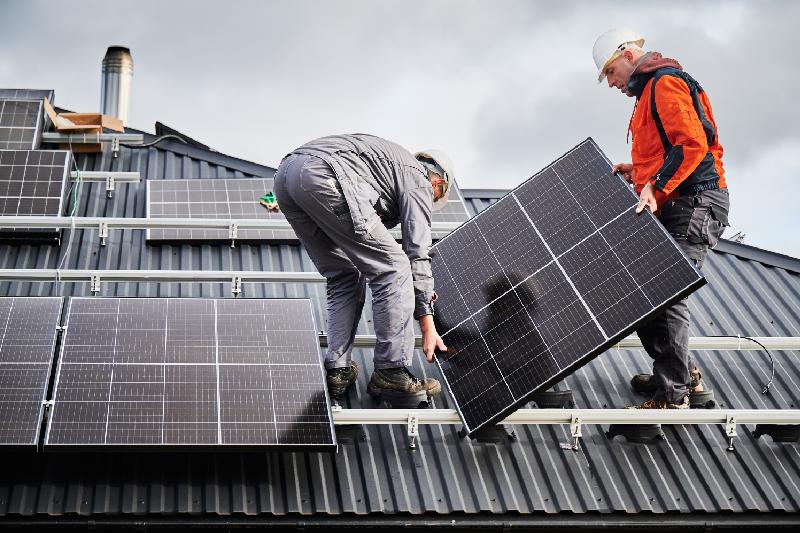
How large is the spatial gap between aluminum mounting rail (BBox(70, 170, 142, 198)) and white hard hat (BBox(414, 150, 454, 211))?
510 centimetres

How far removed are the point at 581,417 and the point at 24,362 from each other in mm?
4146

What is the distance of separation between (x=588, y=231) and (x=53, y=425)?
4.23 metres

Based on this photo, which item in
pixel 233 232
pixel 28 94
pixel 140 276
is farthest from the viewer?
pixel 28 94

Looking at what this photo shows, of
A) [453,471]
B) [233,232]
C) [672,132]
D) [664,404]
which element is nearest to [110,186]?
[233,232]

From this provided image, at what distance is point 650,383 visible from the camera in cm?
1003

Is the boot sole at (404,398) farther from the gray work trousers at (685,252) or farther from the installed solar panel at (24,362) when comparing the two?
the installed solar panel at (24,362)

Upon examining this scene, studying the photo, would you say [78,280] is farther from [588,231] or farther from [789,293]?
[789,293]

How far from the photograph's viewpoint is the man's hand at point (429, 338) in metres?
8.82

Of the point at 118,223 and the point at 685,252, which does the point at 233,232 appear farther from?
the point at 685,252

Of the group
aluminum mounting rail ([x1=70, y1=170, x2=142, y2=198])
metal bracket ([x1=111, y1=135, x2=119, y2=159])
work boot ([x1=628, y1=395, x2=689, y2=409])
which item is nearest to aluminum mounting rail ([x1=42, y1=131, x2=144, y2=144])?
metal bracket ([x1=111, y1=135, x2=119, y2=159])

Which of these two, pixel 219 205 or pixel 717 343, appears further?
pixel 219 205

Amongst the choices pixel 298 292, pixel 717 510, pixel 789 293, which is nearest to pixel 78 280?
pixel 298 292

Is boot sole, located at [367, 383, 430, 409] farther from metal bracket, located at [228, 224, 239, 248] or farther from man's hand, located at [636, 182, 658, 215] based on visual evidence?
metal bracket, located at [228, 224, 239, 248]

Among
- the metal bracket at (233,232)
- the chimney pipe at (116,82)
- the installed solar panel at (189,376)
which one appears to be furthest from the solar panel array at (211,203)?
the chimney pipe at (116,82)
